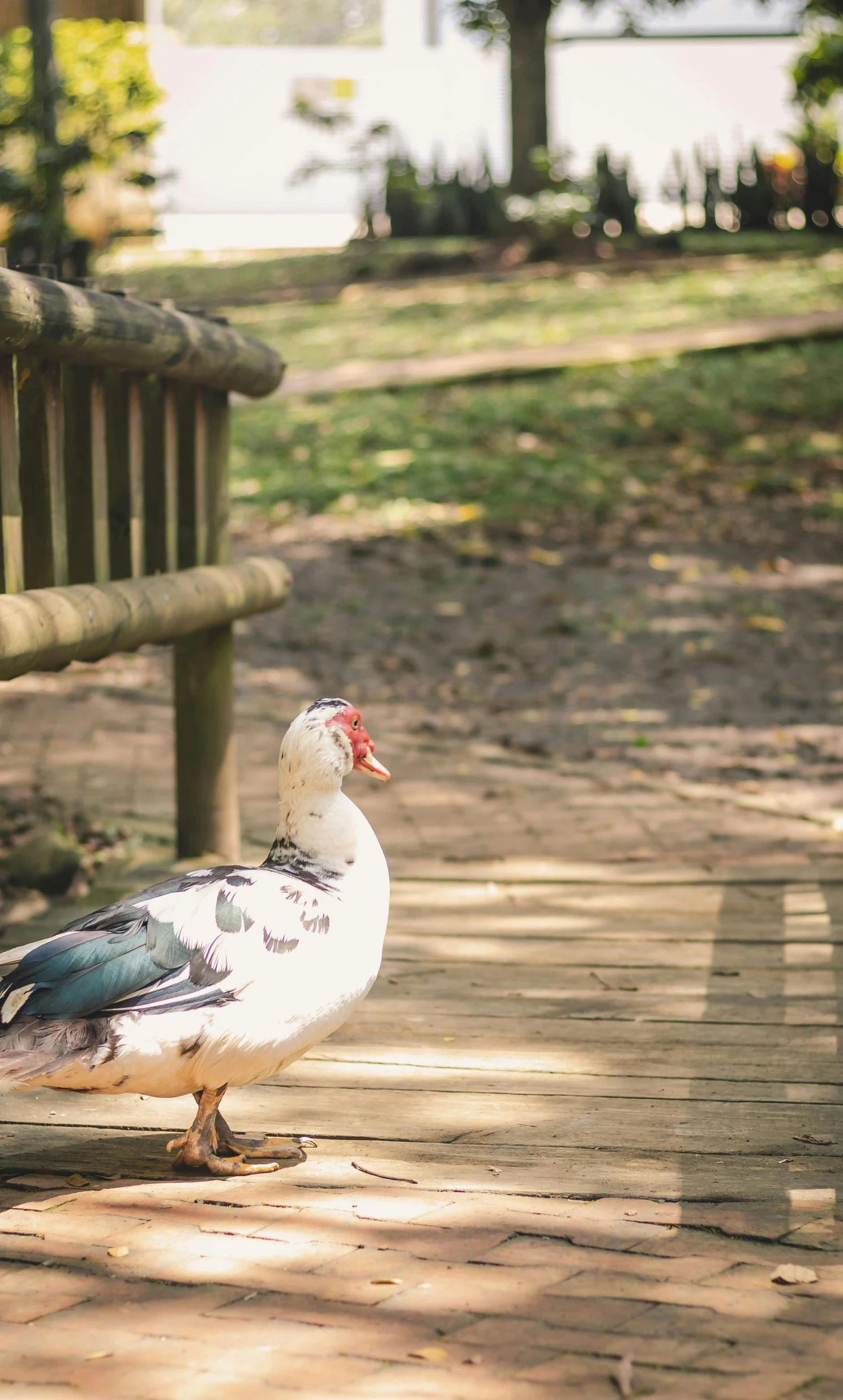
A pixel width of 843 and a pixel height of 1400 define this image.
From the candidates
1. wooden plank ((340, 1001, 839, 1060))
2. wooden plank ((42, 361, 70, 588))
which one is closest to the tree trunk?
wooden plank ((42, 361, 70, 588))

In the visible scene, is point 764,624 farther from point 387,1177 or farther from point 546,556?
point 387,1177

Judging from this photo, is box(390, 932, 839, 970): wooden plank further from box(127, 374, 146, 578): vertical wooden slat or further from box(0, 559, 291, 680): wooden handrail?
box(127, 374, 146, 578): vertical wooden slat

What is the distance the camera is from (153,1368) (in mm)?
1723

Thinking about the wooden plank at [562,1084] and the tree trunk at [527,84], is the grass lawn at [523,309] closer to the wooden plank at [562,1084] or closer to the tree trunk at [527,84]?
the tree trunk at [527,84]

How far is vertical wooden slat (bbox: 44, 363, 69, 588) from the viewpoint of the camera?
3.09m

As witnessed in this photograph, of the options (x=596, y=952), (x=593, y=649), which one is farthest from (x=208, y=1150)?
(x=593, y=649)

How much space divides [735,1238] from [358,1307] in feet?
1.88

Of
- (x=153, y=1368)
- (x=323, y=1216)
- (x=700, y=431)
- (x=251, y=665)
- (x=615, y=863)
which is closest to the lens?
(x=153, y=1368)

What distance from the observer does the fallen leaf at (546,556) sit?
867 cm

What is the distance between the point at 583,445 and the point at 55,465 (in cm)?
758

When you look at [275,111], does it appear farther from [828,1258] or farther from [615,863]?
[828,1258]

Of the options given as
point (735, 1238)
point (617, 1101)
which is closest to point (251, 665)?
point (617, 1101)

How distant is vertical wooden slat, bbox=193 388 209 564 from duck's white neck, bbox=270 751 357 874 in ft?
5.41

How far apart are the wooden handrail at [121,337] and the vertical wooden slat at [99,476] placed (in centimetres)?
8
